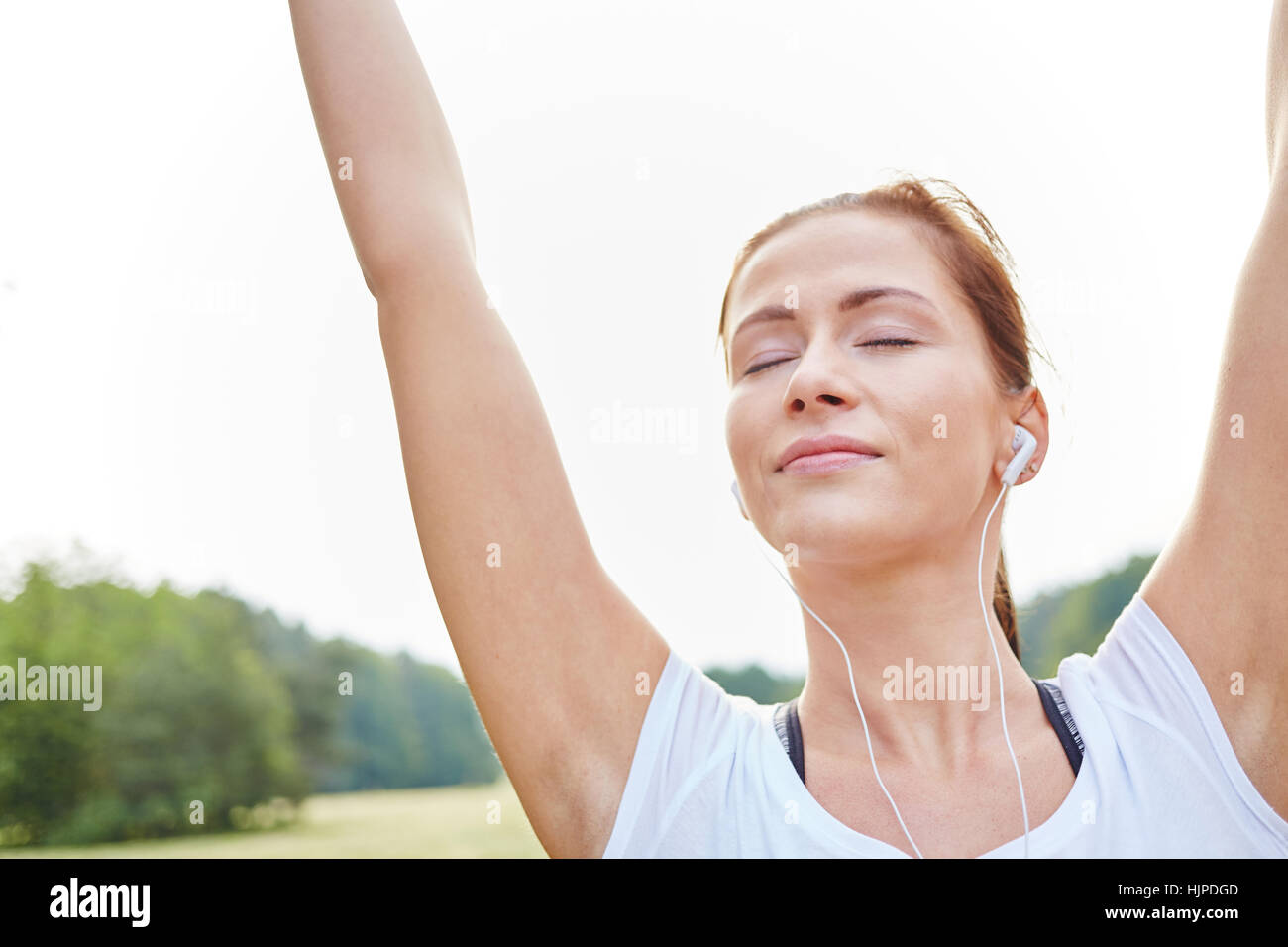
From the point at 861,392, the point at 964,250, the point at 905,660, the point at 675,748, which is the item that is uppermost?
the point at 964,250

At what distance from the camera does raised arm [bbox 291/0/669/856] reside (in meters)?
1.63

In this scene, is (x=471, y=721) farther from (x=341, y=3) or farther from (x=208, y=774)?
(x=341, y=3)

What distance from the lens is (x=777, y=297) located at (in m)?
1.84

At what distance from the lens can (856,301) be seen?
1.78 metres

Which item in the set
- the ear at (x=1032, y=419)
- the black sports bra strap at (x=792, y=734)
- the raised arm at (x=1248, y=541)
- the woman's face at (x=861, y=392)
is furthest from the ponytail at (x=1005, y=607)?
the black sports bra strap at (x=792, y=734)

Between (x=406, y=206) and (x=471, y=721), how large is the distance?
2066 inches

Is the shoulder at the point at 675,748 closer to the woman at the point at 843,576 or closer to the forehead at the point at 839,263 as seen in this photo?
the woman at the point at 843,576

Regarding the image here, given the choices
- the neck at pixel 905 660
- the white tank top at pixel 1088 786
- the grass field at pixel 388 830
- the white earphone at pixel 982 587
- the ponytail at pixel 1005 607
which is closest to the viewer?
the white tank top at pixel 1088 786

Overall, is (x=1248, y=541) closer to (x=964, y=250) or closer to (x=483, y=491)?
(x=964, y=250)

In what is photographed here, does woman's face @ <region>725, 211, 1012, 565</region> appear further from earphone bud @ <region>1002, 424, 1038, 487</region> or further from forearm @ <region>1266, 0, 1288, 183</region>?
forearm @ <region>1266, 0, 1288, 183</region>

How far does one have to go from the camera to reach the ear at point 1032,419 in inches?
Result: 77.2

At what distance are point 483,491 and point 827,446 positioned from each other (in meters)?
0.61

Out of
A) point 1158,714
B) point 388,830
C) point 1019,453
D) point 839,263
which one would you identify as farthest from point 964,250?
point 388,830

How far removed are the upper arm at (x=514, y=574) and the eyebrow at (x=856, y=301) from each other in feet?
1.59
